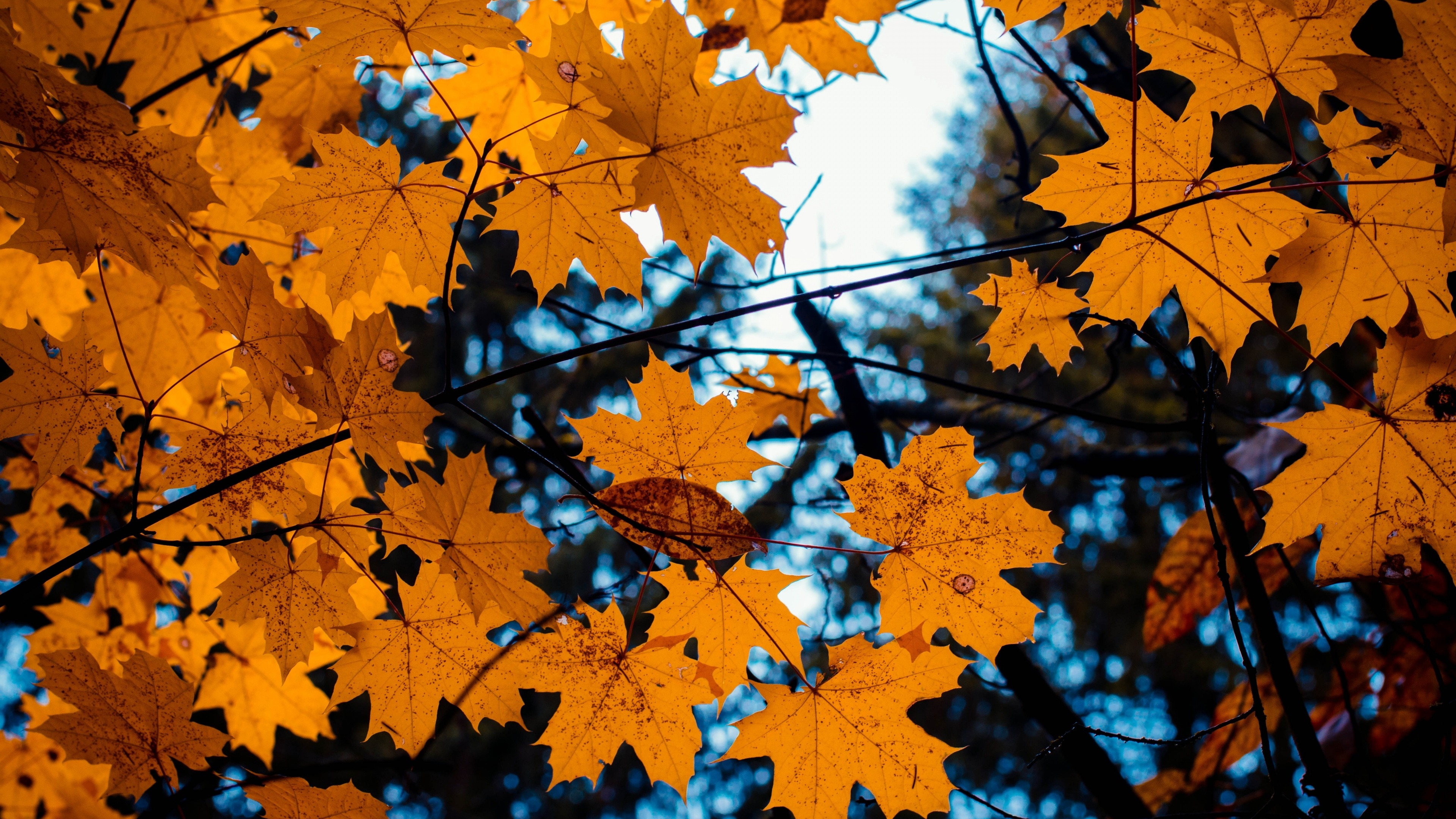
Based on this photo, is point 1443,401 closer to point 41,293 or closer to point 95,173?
point 95,173

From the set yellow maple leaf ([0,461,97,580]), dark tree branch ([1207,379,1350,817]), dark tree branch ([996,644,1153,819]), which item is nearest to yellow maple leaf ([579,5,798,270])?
dark tree branch ([1207,379,1350,817])

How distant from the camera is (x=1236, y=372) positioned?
19.2 feet

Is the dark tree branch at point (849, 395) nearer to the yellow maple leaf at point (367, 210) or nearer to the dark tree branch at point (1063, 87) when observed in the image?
the dark tree branch at point (1063, 87)

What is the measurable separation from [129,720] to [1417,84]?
2054 mm

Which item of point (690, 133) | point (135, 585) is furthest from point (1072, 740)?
point (135, 585)

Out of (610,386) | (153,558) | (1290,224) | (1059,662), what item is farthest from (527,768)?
(1290,224)

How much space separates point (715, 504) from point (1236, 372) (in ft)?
20.7

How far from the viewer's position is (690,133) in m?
1.02

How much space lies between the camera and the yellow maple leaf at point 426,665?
1.17 meters

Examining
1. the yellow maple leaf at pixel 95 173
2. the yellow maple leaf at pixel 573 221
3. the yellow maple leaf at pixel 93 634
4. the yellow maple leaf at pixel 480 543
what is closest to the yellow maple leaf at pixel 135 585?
the yellow maple leaf at pixel 93 634

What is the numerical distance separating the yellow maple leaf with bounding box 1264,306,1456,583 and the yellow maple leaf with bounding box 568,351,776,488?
33.4 inches

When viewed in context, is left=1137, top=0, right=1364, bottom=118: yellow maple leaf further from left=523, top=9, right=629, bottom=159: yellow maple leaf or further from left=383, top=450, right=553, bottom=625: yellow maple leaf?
left=383, top=450, right=553, bottom=625: yellow maple leaf

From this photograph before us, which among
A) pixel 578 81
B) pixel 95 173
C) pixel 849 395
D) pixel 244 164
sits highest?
pixel 244 164

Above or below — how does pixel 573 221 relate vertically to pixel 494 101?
below
